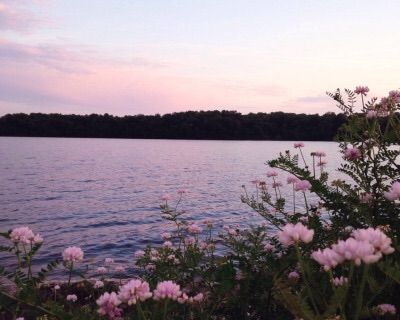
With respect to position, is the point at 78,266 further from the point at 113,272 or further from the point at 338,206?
the point at 338,206

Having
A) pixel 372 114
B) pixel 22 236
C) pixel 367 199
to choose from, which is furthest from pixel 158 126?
pixel 22 236

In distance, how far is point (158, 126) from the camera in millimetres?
143750

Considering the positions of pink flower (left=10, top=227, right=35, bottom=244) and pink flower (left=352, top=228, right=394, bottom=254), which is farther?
pink flower (left=10, top=227, right=35, bottom=244)

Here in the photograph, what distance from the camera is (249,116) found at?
138 m

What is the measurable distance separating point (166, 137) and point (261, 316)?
484 ft

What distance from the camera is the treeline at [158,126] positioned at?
450ft

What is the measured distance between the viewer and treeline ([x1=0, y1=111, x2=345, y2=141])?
450 ft

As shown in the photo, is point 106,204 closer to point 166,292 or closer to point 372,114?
point 372,114

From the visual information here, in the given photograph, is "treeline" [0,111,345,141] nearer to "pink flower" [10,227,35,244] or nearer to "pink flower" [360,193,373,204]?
"pink flower" [360,193,373,204]

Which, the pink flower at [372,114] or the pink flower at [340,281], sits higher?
the pink flower at [372,114]

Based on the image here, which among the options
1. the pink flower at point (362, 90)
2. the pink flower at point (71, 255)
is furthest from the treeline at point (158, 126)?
the pink flower at point (71, 255)

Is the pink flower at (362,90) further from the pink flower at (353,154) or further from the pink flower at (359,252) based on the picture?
the pink flower at (359,252)

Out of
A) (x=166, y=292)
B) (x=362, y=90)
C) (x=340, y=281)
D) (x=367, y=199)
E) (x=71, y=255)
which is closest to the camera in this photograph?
(x=340, y=281)

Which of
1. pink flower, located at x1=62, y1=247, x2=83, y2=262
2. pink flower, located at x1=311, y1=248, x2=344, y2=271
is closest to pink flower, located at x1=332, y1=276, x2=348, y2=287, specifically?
pink flower, located at x1=311, y1=248, x2=344, y2=271
